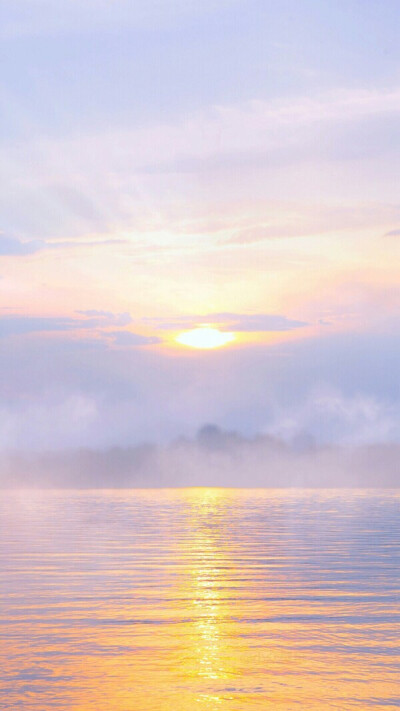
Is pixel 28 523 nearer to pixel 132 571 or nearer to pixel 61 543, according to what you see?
pixel 61 543

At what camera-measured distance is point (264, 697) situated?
61.0 feet

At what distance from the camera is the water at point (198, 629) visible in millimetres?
18984

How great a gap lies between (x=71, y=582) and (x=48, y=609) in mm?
7547

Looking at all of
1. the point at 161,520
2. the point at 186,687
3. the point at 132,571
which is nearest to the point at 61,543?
the point at 132,571

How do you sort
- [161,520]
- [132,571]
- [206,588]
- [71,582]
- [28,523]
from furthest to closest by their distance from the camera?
[161,520], [28,523], [132,571], [71,582], [206,588]

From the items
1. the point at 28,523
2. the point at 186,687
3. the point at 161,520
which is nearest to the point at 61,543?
the point at 28,523

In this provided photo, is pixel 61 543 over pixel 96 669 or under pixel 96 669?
over

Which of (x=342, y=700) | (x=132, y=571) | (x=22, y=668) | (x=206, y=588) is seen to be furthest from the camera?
(x=132, y=571)

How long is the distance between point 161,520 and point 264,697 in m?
76.0

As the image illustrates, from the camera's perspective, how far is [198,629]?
2631 cm

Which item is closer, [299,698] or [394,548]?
[299,698]

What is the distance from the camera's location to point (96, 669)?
70.0 feet

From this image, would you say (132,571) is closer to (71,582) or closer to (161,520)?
(71,582)

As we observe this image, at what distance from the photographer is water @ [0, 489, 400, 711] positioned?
62.3 feet
